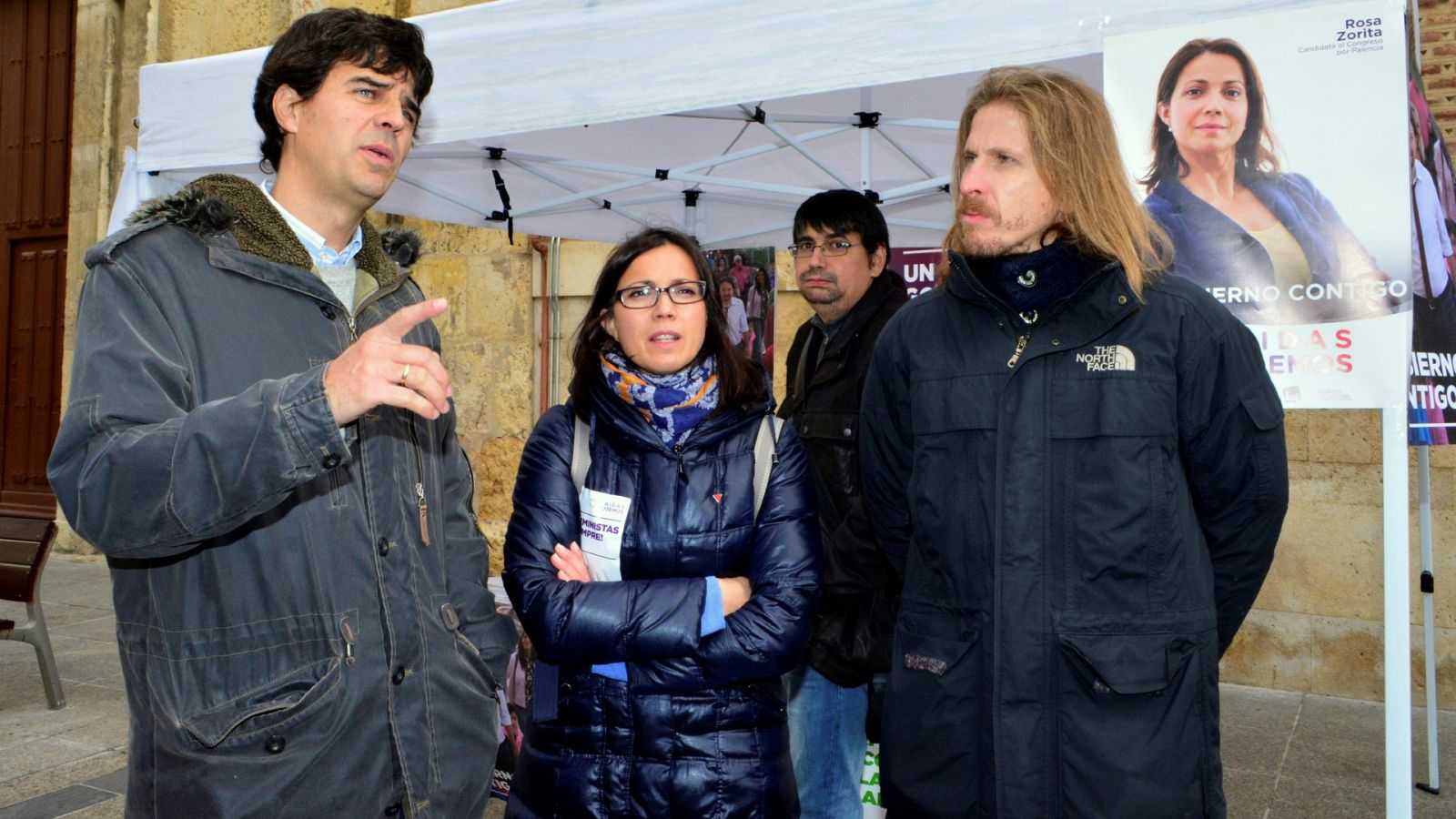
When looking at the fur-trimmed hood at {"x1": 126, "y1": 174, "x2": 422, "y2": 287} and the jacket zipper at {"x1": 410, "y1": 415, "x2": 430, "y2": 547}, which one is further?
the jacket zipper at {"x1": 410, "y1": 415, "x2": 430, "y2": 547}

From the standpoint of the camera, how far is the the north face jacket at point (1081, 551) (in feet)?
5.56

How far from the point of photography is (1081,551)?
5.74 ft

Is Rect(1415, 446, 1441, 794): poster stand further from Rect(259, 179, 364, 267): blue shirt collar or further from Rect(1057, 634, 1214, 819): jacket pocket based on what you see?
Rect(259, 179, 364, 267): blue shirt collar

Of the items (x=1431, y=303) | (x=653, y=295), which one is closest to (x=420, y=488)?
(x=653, y=295)

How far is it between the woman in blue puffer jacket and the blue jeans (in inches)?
29.8

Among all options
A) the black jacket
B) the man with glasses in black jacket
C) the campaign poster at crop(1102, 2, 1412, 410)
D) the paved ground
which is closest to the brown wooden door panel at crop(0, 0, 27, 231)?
the paved ground

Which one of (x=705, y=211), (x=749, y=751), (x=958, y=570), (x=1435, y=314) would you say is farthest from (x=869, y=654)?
(x=705, y=211)

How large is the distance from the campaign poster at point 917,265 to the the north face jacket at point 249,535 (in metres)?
4.27

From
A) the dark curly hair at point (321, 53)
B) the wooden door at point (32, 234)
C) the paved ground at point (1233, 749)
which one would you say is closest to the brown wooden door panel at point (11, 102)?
the wooden door at point (32, 234)

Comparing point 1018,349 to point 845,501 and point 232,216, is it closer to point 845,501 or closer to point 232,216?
point 845,501

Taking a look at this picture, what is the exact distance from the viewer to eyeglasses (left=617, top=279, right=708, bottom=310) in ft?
7.32

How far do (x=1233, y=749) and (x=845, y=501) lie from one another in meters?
2.89

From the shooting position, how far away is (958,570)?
5.98ft

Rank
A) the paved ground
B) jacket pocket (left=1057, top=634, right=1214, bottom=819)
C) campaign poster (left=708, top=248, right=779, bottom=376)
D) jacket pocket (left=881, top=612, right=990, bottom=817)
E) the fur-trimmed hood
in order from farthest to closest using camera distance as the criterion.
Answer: campaign poster (left=708, top=248, right=779, bottom=376), the paved ground, jacket pocket (left=881, top=612, right=990, bottom=817), jacket pocket (left=1057, top=634, right=1214, bottom=819), the fur-trimmed hood
